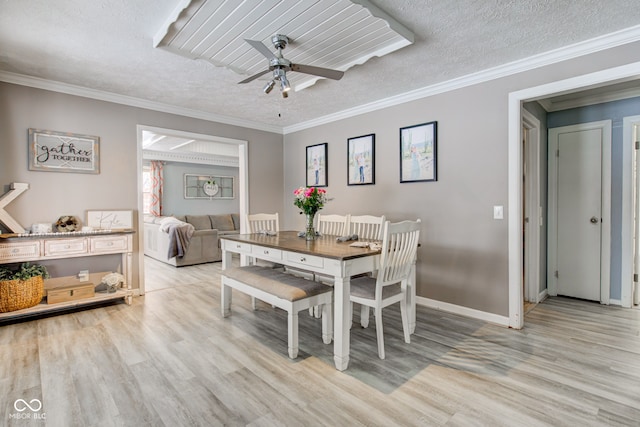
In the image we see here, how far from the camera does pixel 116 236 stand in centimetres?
352

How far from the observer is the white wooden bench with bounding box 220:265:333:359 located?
2.34 metres

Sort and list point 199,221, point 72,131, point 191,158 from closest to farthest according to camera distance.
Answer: point 72,131 < point 199,221 < point 191,158

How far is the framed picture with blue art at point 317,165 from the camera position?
4.68 metres

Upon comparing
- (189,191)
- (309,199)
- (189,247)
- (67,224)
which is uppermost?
(189,191)

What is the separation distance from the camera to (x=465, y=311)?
3.24 meters

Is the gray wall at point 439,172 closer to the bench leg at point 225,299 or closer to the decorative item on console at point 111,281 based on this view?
the decorative item on console at point 111,281

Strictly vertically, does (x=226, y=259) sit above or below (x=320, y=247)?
below

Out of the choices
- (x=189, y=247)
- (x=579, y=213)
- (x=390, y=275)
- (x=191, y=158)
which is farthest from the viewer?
(x=191, y=158)

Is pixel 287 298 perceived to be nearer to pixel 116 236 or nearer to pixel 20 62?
pixel 116 236

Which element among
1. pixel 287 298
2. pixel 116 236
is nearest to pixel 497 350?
pixel 287 298

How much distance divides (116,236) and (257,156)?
226 centimetres

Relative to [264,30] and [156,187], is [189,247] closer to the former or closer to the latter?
[156,187]

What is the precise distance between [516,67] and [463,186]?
1121 mm

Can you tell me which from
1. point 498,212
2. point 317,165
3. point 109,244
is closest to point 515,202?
point 498,212
